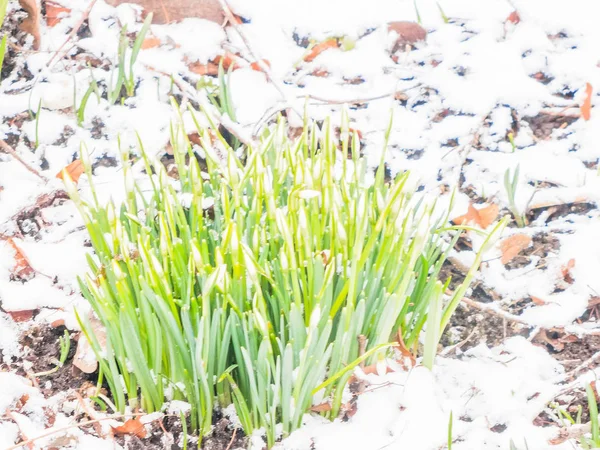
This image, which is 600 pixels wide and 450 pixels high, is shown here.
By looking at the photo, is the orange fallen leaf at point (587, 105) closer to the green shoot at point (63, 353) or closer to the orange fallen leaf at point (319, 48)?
the orange fallen leaf at point (319, 48)

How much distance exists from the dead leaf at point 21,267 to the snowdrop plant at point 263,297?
1.43 feet

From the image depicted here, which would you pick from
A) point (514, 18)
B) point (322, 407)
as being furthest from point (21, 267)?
point (514, 18)

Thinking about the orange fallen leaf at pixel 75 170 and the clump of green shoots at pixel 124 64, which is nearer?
the orange fallen leaf at pixel 75 170

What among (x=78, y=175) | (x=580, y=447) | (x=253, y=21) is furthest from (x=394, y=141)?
(x=580, y=447)

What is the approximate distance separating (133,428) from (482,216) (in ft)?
3.94

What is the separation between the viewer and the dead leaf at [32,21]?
247 centimetres

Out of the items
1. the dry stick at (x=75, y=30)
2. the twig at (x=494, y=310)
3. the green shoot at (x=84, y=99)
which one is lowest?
the twig at (x=494, y=310)

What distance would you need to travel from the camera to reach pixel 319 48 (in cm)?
263

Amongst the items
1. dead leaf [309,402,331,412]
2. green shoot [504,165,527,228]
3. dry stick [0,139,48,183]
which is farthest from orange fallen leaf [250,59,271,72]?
dead leaf [309,402,331,412]

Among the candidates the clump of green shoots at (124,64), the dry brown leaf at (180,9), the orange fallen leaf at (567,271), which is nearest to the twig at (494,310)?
the orange fallen leaf at (567,271)

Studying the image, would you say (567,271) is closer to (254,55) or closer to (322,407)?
(322,407)

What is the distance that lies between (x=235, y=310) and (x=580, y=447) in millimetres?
793

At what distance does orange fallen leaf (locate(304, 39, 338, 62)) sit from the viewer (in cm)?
262

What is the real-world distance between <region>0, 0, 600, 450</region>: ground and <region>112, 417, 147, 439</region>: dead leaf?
0.02 m
